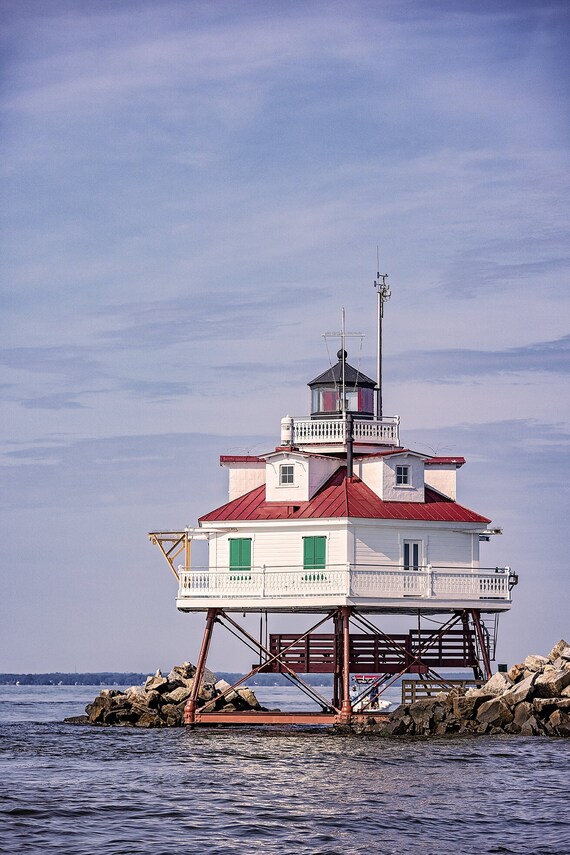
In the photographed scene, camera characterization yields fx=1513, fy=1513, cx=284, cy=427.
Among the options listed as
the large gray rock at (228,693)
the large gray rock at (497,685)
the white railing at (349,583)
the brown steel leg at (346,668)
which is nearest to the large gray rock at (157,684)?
the large gray rock at (228,693)

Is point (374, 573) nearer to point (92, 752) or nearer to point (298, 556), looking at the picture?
point (298, 556)

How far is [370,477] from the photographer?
49000mm

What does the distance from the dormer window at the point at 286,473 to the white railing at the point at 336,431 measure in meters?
1.40

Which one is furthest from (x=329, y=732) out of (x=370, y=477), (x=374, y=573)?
(x=370, y=477)

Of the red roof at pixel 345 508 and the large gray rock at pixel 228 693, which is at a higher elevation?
the red roof at pixel 345 508

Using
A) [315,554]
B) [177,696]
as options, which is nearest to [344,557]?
[315,554]

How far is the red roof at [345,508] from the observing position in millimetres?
47312

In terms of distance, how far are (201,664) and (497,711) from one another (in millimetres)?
9990

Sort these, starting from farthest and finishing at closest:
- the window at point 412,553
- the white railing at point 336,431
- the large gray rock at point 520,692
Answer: the white railing at point 336,431 < the window at point 412,553 < the large gray rock at point 520,692

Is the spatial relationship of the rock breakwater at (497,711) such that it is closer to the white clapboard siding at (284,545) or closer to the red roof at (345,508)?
the white clapboard siding at (284,545)

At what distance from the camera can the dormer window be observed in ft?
160

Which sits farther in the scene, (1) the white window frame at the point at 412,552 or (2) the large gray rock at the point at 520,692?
(1) the white window frame at the point at 412,552

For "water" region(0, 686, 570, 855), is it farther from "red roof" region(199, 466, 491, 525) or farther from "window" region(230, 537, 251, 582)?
"red roof" region(199, 466, 491, 525)

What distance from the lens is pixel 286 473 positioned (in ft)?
160
